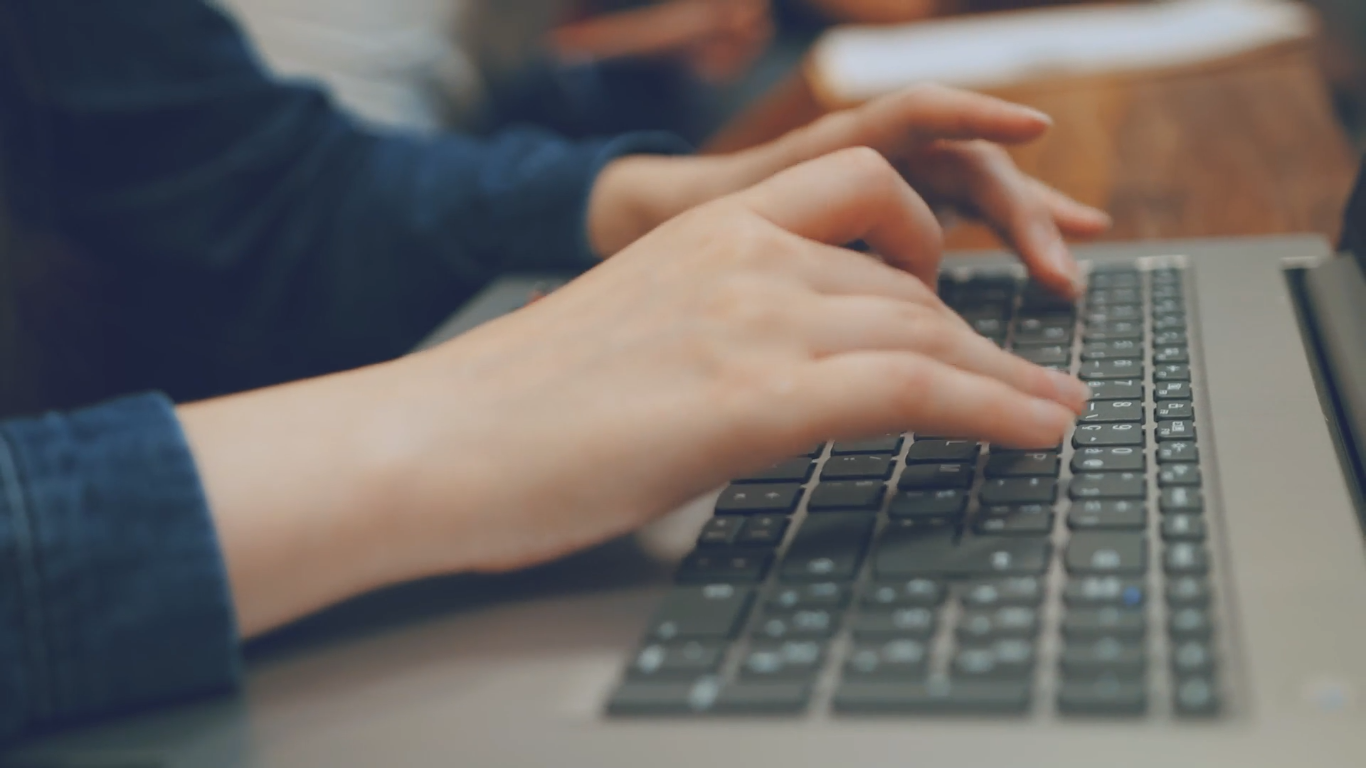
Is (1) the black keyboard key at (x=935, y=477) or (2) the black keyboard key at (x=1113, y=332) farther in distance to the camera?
(2) the black keyboard key at (x=1113, y=332)

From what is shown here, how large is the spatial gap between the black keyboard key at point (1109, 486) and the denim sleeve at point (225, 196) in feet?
1.44

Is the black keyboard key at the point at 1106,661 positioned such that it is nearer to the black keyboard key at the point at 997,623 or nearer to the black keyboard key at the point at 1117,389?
the black keyboard key at the point at 997,623

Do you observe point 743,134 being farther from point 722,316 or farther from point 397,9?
point 722,316

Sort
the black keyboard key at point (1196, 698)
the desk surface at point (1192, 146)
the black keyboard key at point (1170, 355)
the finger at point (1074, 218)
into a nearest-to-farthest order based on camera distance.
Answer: the black keyboard key at point (1196, 698)
the black keyboard key at point (1170, 355)
the finger at point (1074, 218)
the desk surface at point (1192, 146)

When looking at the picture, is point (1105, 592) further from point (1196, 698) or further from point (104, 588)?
point (104, 588)

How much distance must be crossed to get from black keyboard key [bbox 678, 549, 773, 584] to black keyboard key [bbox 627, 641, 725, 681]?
0.03 m

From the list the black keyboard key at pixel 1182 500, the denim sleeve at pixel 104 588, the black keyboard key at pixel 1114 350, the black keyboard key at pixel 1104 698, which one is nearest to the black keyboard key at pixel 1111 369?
the black keyboard key at pixel 1114 350

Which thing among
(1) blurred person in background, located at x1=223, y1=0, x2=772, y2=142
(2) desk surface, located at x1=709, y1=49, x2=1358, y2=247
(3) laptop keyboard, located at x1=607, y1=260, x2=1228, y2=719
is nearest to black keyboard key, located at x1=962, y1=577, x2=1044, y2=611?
(3) laptop keyboard, located at x1=607, y1=260, x2=1228, y2=719

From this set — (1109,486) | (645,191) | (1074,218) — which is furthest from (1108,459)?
(645,191)

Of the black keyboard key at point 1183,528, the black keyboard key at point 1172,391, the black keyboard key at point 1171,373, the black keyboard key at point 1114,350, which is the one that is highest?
the black keyboard key at point 1114,350

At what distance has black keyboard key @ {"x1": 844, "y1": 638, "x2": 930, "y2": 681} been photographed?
1.01 feet

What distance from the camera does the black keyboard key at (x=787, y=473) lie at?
0.42 meters

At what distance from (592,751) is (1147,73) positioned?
0.82 meters

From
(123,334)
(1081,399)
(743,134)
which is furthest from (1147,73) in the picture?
(123,334)
